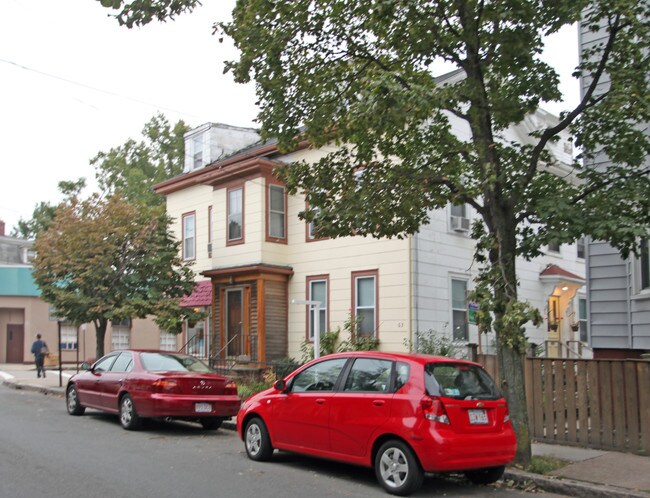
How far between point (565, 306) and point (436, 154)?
490 inches

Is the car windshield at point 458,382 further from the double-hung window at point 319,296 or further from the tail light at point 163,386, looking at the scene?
the double-hung window at point 319,296

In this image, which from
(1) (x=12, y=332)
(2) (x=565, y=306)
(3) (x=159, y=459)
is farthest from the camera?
(1) (x=12, y=332)

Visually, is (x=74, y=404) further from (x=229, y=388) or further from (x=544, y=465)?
(x=544, y=465)

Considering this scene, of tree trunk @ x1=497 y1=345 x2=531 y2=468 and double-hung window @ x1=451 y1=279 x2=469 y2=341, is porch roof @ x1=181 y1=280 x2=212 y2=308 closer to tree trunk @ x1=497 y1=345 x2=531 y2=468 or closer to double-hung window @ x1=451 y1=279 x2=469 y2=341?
double-hung window @ x1=451 y1=279 x2=469 y2=341

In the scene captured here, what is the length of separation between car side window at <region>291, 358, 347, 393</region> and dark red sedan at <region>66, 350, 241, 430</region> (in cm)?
347

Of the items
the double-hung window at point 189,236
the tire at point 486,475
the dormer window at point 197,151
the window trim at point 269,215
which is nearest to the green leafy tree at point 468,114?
the tire at point 486,475

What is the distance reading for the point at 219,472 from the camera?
8898 mm

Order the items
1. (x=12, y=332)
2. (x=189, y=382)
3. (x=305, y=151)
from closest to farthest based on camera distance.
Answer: (x=189, y=382) → (x=305, y=151) → (x=12, y=332)

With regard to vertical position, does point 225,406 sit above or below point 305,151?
below

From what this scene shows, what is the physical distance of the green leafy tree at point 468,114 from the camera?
29.7 ft

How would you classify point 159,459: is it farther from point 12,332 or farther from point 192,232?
point 12,332

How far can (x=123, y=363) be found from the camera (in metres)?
13.4

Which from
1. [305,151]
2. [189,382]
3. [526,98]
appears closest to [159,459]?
[189,382]

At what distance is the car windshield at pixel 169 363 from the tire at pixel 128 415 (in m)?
0.67
